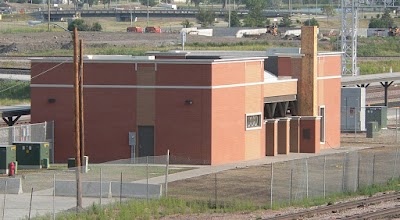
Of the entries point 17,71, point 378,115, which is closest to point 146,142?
point 378,115

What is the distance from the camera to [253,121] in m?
60.2

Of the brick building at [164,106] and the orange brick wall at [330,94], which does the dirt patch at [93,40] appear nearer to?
the orange brick wall at [330,94]

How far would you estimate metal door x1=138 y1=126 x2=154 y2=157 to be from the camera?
57.3 meters

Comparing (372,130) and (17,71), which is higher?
(17,71)

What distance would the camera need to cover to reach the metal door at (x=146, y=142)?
57344mm

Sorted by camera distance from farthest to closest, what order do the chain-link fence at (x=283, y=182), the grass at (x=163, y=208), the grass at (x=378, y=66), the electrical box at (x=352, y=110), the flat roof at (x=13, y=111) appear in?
the grass at (x=378, y=66) < the electrical box at (x=352, y=110) < the flat roof at (x=13, y=111) < the chain-link fence at (x=283, y=182) < the grass at (x=163, y=208)

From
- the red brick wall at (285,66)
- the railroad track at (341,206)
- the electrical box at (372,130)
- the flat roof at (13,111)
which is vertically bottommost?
the electrical box at (372,130)

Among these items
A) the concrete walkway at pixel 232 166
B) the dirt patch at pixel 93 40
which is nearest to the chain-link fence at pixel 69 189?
the concrete walkway at pixel 232 166

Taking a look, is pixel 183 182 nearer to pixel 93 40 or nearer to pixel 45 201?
pixel 45 201

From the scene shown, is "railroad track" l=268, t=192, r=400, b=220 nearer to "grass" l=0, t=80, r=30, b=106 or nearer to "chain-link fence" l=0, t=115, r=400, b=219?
"chain-link fence" l=0, t=115, r=400, b=219

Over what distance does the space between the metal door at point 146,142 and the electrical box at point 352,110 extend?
952 inches

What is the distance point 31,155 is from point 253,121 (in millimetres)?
11955

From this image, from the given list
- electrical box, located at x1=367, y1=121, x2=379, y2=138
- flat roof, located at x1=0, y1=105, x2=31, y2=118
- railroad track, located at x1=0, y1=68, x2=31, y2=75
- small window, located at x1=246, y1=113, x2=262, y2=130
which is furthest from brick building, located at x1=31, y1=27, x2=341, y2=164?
railroad track, located at x1=0, y1=68, x2=31, y2=75

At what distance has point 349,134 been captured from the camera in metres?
77.9
